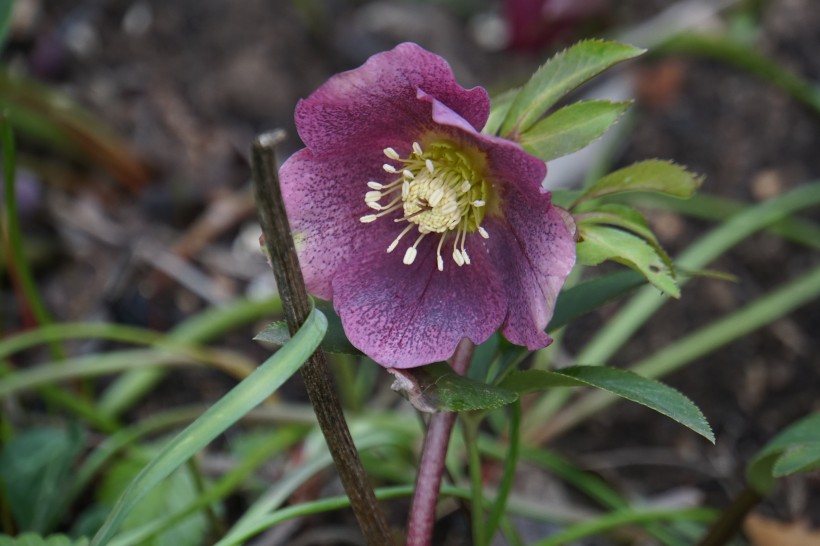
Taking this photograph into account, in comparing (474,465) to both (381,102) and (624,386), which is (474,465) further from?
(381,102)

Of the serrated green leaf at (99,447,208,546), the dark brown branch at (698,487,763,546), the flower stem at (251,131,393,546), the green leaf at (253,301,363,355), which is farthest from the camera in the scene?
the serrated green leaf at (99,447,208,546)

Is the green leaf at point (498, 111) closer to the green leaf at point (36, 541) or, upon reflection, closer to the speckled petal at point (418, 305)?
the speckled petal at point (418, 305)

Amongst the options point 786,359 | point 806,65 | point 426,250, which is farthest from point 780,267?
point 426,250

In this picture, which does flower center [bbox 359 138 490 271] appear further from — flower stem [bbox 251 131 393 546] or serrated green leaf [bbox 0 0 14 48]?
serrated green leaf [bbox 0 0 14 48]

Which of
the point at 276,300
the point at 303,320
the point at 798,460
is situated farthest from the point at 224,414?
the point at 276,300

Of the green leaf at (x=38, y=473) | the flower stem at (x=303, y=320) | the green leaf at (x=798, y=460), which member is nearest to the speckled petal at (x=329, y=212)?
the flower stem at (x=303, y=320)

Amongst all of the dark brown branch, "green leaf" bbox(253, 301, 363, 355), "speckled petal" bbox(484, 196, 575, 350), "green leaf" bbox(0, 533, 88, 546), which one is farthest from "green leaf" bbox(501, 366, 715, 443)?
"green leaf" bbox(0, 533, 88, 546)

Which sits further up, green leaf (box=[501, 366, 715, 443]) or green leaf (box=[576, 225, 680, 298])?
green leaf (box=[576, 225, 680, 298])

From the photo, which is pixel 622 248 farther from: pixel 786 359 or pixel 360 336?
pixel 786 359
